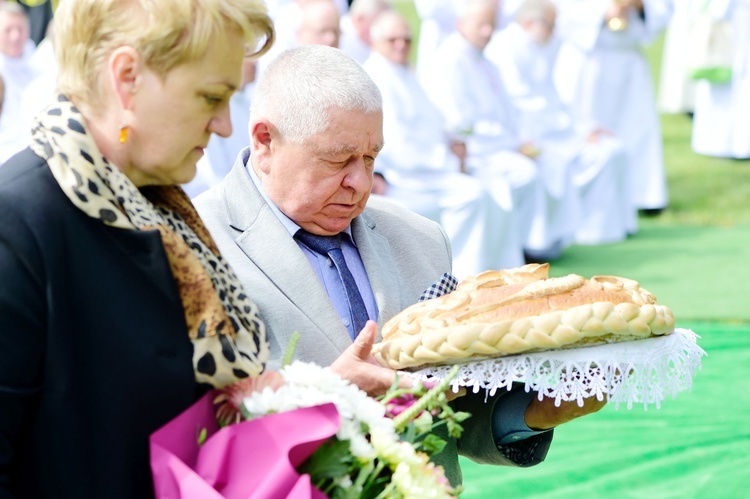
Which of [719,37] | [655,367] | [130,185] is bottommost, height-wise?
[719,37]

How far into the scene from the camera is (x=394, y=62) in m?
9.66

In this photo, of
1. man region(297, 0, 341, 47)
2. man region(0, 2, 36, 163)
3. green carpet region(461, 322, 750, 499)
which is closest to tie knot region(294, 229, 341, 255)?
green carpet region(461, 322, 750, 499)

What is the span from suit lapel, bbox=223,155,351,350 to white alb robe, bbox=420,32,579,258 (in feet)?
24.2

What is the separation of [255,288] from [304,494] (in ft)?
3.47

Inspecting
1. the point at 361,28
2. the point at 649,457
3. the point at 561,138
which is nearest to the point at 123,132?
the point at 649,457

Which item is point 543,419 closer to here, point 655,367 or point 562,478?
point 655,367

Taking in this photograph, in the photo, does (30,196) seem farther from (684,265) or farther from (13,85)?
(13,85)

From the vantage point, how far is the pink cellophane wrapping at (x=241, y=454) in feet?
6.23

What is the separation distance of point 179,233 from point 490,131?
29.1 feet

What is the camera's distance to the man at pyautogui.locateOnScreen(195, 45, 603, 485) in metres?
2.86

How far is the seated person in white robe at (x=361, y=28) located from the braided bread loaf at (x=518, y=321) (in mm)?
8221

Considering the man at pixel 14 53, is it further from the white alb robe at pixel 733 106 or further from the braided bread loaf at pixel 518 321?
the braided bread loaf at pixel 518 321

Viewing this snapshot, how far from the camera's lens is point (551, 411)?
2869 millimetres

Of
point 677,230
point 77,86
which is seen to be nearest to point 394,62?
point 677,230
